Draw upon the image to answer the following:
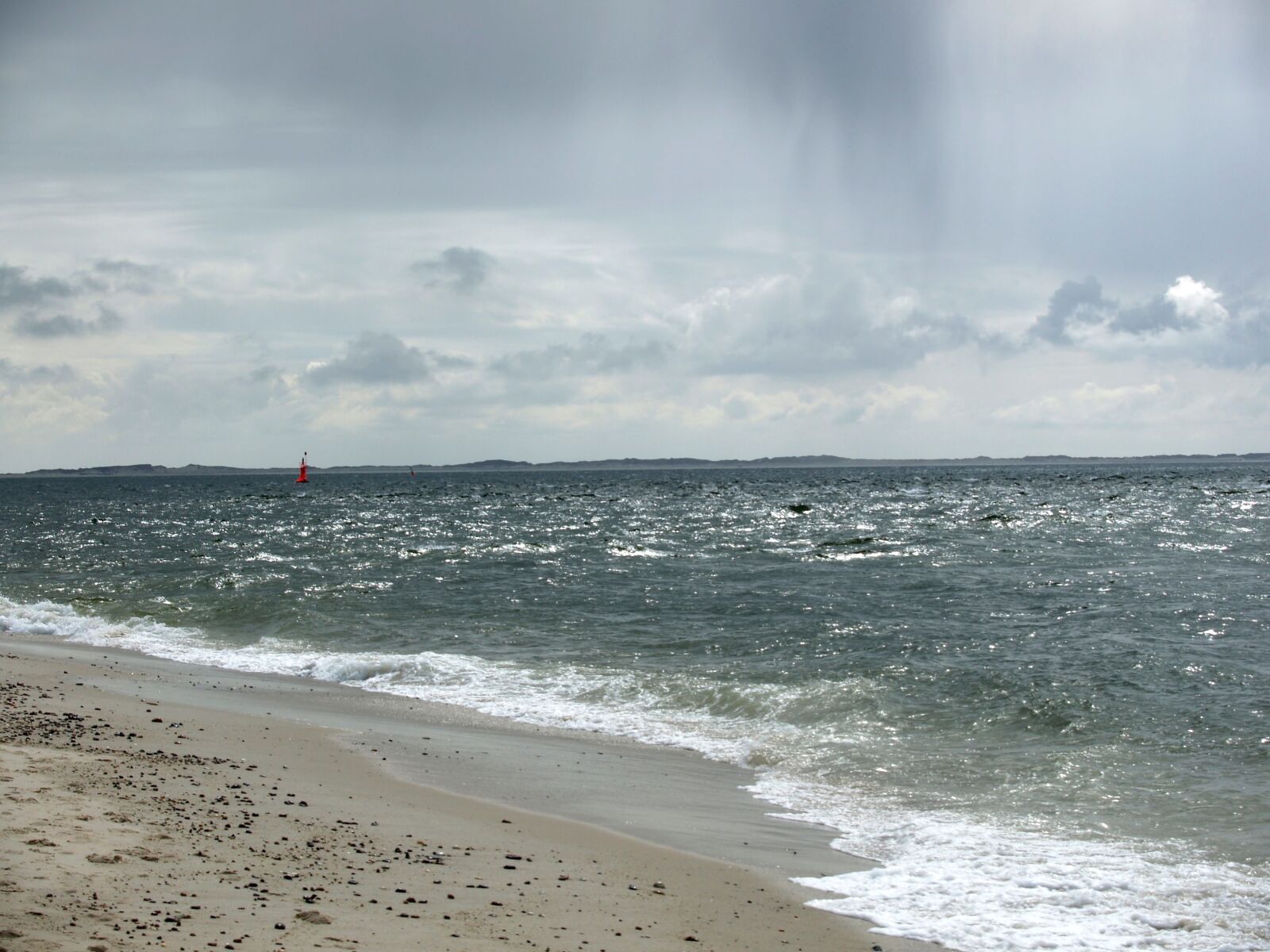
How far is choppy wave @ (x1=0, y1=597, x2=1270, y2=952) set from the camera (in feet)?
26.3

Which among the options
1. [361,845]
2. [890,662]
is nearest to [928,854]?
[361,845]

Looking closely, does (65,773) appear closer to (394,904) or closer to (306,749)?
(306,749)

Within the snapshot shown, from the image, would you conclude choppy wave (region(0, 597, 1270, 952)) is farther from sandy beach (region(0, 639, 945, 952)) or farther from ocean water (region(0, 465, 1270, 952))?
sandy beach (region(0, 639, 945, 952))

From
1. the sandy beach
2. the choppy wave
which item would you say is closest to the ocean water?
the choppy wave

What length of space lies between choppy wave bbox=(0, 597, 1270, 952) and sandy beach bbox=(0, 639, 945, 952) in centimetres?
61

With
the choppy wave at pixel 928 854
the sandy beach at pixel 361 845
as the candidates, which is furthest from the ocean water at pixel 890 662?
the sandy beach at pixel 361 845

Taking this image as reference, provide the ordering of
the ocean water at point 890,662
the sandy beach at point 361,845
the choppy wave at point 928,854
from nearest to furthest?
1. the sandy beach at point 361,845
2. the choppy wave at point 928,854
3. the ocean water at point 890,662

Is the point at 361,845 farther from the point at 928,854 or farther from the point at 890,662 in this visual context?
the point at 890,662

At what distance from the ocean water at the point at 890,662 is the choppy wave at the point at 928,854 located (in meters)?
0.04

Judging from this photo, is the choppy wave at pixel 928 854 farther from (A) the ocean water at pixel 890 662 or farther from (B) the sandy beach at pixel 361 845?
(B) the sandy beach at pixel 361 845

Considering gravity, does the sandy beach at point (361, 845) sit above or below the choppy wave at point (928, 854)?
above

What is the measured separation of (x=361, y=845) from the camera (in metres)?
8.66

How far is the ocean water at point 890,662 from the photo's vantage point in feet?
30.4

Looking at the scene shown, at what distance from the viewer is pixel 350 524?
6362 centimetres
